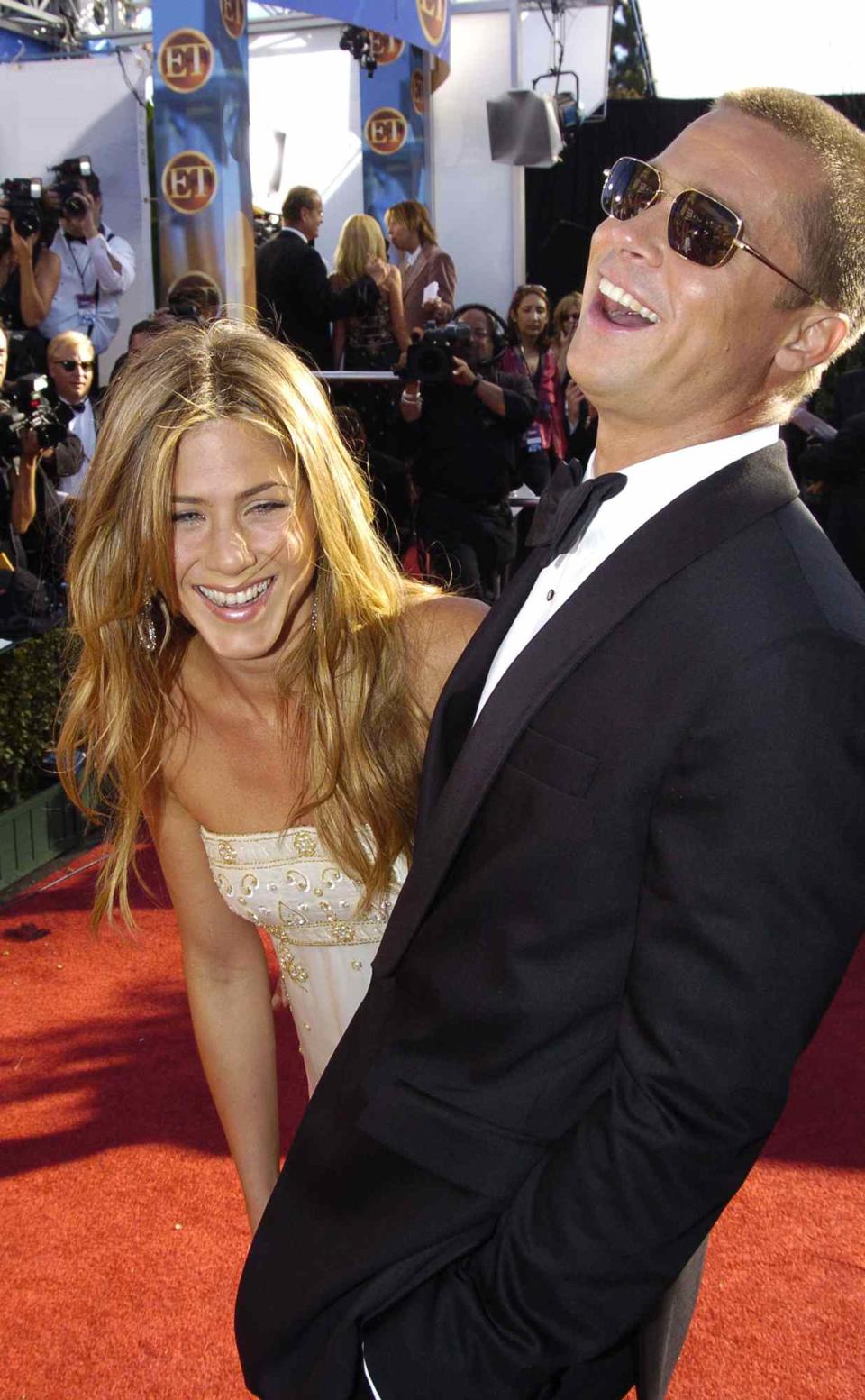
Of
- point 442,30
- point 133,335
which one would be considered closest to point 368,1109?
point 133,335

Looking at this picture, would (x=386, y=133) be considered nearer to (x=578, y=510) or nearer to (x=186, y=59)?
(x=186, y=59)

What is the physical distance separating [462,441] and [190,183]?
7.43 feet

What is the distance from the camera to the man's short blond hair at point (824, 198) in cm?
129

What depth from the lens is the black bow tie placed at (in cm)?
129

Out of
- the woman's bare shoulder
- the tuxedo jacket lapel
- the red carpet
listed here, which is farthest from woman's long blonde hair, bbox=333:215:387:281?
the tuxedo jacket lapel

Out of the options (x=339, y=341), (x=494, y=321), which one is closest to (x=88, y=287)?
(x=339, y=341)

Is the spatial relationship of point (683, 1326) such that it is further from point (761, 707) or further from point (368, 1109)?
point (761, 707)

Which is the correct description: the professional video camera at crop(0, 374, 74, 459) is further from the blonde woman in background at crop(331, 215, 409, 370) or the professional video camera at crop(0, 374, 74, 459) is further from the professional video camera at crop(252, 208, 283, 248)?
the professional video camera at crop(252, 208, 283, 248)

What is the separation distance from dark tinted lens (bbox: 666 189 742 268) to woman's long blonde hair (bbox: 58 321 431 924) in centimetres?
78

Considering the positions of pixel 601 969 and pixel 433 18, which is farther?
pixel 433 18

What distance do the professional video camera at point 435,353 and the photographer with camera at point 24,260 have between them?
2254 mm

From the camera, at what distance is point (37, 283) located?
7.45 m

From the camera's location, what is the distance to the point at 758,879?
3.49 feet

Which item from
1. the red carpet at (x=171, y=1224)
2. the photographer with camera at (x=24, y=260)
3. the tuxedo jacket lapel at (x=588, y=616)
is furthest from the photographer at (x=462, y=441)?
the tuxedo jacket lapel at (x=588, y=616)
